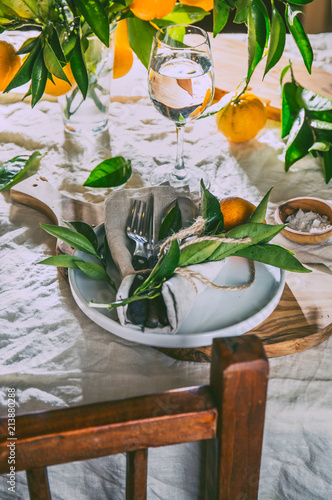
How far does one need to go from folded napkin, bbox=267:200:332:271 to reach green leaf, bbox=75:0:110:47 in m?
0.32

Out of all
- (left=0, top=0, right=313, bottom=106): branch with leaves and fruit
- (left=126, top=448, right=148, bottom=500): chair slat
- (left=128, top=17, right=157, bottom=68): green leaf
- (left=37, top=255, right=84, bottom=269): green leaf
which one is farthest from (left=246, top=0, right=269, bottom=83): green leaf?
(left=126, top=448, right=148, bottom=500): chair slat

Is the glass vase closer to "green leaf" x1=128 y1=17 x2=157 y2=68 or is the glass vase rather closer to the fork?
"green leaf" x1=128 y1=17 x2=157 y2=68

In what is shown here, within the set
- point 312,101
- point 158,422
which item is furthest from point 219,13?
point 158,422

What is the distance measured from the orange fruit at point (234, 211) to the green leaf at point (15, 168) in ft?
1.05

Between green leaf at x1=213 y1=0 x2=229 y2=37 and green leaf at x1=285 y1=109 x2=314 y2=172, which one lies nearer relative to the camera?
green leaf at x1=213 y1=0 x2=229 y2=37

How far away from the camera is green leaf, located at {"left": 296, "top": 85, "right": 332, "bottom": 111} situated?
0.88 metres

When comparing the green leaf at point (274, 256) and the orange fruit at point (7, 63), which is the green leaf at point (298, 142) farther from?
the orange fruit at point (7, 63)

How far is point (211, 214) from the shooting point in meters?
0.65

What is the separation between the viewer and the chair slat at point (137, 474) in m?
0.41

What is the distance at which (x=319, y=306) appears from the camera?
0.62 metres

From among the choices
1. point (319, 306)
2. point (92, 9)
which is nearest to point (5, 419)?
point (319, 306)

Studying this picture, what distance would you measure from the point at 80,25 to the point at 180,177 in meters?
0.26

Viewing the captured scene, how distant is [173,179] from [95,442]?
0.52 meters

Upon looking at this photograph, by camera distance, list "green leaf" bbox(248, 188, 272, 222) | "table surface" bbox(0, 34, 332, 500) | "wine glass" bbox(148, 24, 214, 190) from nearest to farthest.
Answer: "table surface" bbox(0, 34, 332, 500) < "green leaf" bbox(248, 188, 272, 222) < "wine glass" bbox(148, 24, 214, 190)
